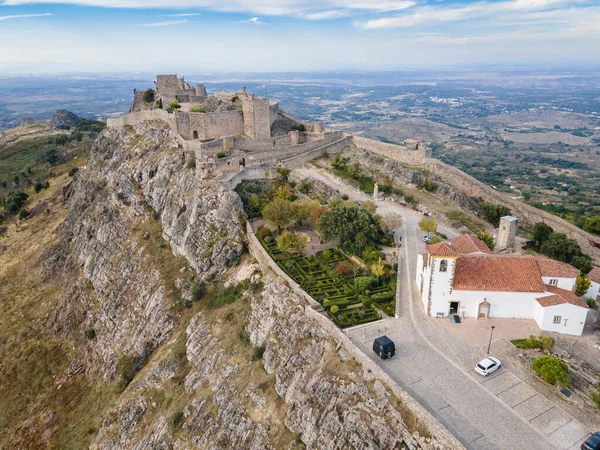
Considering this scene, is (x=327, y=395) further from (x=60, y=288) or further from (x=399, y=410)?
(x=60, y=288)

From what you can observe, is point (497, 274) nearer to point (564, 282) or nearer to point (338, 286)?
point (564, 282)

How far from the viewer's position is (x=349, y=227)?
38625 mm

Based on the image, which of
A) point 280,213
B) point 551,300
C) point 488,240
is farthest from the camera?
point 280,213

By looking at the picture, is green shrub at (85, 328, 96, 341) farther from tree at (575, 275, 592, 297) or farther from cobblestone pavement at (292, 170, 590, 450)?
tree at (575, 275, 592, 297)

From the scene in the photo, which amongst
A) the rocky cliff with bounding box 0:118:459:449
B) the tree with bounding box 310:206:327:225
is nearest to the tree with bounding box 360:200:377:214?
the tree with bounding box 310:206:327:225

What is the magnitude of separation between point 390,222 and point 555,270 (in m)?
15.7

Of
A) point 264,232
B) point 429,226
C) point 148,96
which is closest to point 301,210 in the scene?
point 264,232

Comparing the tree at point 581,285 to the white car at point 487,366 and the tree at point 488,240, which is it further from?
the white car at point 487,366

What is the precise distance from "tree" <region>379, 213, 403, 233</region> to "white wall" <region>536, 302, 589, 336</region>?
1678 centimetres

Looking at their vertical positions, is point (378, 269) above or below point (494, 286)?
below

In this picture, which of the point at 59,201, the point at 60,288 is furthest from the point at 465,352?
the point at 59,201

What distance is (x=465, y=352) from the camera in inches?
1057

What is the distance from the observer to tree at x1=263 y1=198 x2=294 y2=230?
137 feet

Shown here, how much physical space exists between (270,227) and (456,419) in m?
26.5
